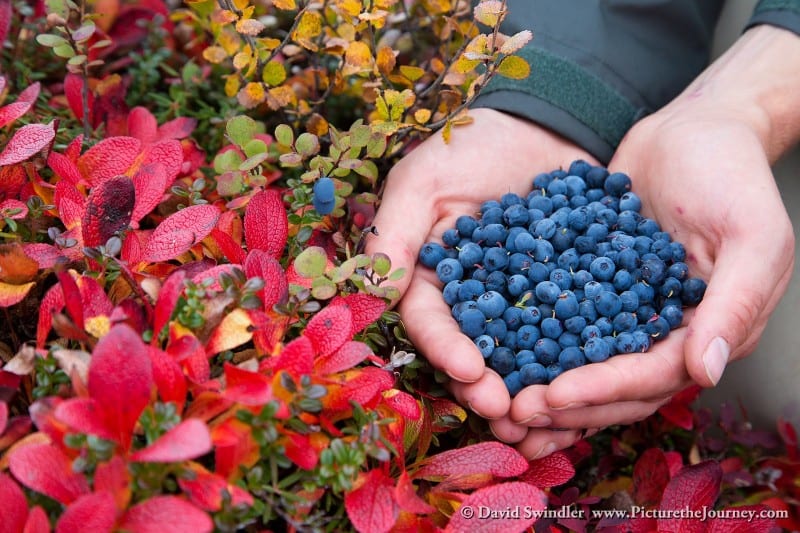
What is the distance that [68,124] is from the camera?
3.53 feet

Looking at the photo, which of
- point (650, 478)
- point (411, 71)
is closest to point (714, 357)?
point (650, 478)

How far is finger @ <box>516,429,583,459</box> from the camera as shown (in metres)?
0.87

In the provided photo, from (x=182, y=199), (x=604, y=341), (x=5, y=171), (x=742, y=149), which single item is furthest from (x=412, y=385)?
(x=742, y=149)

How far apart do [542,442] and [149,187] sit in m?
0.57

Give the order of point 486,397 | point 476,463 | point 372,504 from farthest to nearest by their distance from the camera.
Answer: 1. point 486,397
2. point 476,463
3. point 372,504

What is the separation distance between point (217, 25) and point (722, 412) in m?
1.06

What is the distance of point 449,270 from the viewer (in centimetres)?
99

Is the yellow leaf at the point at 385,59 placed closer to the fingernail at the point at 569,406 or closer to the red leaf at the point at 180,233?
the red leaf at the point at 180,233

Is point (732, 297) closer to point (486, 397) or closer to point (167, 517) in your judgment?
point (486, 397)

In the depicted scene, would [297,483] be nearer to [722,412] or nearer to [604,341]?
[604,341]

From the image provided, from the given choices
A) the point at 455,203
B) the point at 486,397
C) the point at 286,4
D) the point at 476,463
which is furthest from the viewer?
the point at 455,203

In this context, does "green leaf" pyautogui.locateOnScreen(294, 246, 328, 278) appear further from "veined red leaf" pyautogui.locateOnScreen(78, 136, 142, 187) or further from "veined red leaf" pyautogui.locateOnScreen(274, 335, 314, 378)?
"veined red leaf" pyautogui.locateOnScreen(78, 136, 142, 187)

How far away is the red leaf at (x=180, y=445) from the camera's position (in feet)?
1.63

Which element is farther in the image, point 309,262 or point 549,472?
point 549,472
